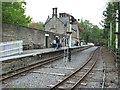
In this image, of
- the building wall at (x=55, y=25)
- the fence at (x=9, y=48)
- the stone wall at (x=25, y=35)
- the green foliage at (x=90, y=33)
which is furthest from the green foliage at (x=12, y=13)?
the green foliage at (x=90, y=33)

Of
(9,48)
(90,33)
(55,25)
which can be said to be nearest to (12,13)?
(9,48)

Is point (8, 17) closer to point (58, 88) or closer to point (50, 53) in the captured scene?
point (50, 53)

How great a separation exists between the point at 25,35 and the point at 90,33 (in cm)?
5952

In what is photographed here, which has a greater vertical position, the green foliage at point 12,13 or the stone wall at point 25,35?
the green foliage at point 12,13

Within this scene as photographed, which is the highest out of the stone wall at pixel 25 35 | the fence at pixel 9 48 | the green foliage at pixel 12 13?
the green foliage at pixel 12 13

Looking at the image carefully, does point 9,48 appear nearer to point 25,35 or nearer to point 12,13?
point 25,35

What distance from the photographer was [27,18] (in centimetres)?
2814

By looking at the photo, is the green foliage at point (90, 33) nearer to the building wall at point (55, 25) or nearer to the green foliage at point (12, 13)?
the building wall at point (55, 25)

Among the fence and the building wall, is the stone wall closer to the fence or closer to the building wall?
the fence

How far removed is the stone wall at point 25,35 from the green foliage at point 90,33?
122 ft

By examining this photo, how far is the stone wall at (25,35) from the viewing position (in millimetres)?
16453

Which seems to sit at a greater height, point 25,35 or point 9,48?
point 25,35

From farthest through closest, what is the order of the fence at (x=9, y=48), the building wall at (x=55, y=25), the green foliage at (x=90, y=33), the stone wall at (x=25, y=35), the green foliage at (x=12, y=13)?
the green foliage at (x=90, y=33) < the building wall at (x=55, y=25) < the green foliage at (x=12, y=13) < the stone wall at (x=25, y=35) < the fence at (x=9, y=48)

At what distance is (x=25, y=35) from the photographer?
803 inches
